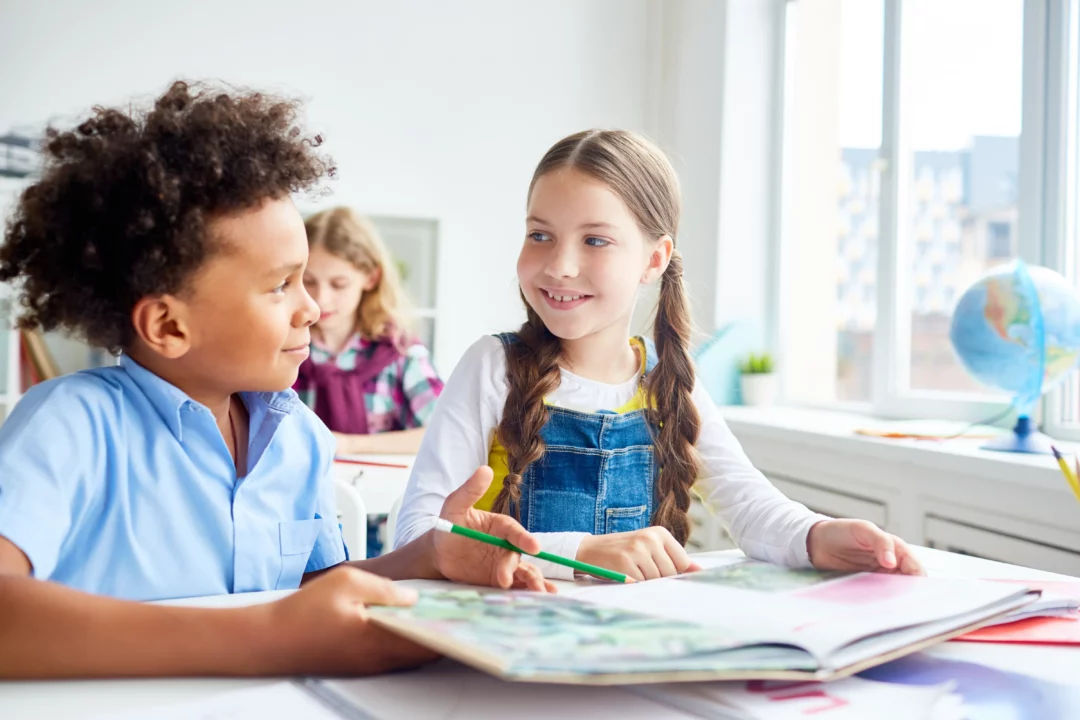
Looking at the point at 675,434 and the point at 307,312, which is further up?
the point at 307,312

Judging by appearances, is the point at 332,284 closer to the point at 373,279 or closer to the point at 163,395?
the point at 373,279

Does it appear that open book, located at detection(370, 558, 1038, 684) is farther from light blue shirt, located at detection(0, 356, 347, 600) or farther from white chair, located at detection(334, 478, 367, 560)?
white chair, located at detection(334, 478, 367, 560)

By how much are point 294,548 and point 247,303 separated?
26 cm

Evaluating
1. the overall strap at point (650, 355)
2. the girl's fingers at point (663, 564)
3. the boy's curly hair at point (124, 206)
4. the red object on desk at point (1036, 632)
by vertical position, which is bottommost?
the red object on desk at point (1036, 632)

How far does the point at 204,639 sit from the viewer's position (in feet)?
1.82

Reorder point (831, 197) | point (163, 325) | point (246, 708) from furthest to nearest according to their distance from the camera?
point (831, 197) < point (163, 325) < point (246, 708)

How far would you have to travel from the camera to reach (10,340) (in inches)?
111

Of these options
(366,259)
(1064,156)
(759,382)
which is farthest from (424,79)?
(1064,156)

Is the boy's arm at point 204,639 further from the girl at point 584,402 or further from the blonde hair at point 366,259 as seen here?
the blonde hair at point 366,259

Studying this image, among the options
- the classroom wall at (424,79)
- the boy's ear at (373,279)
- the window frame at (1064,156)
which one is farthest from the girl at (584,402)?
the classroom wall at (424,79)

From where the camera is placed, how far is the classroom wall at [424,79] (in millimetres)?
3062

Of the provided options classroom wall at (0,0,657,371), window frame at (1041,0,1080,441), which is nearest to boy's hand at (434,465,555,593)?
window frame at (1041,0,1080,441)

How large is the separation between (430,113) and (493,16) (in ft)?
1.42

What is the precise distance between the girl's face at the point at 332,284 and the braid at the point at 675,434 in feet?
4.95
